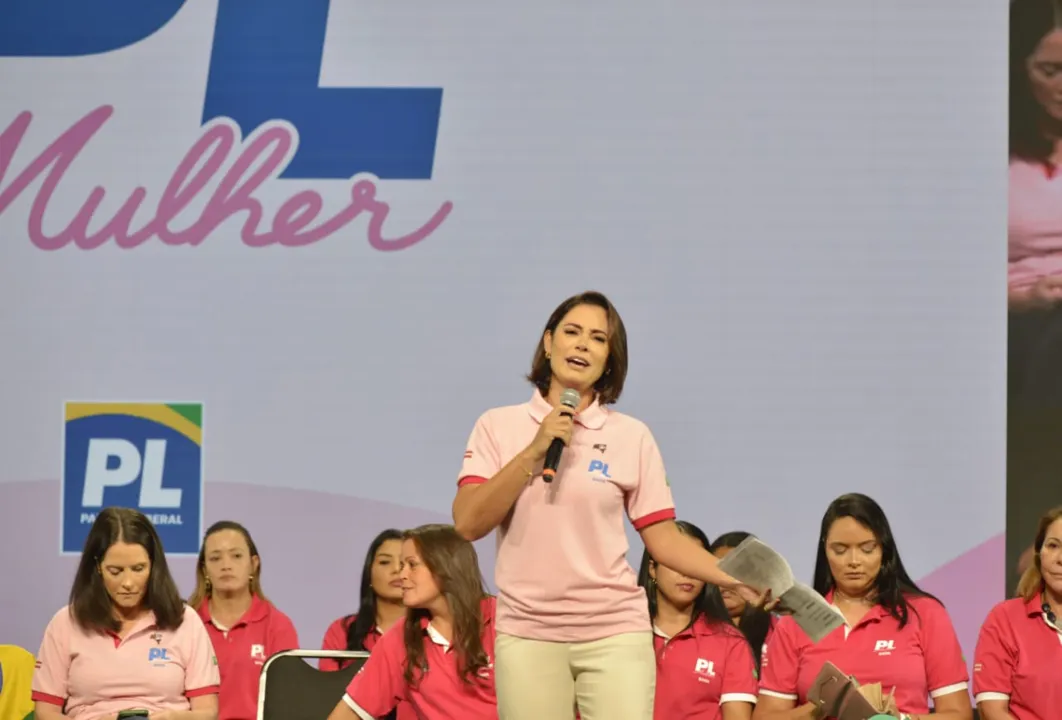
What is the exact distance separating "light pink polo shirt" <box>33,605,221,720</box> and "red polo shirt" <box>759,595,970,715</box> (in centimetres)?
154

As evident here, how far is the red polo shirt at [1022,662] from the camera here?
3.71m

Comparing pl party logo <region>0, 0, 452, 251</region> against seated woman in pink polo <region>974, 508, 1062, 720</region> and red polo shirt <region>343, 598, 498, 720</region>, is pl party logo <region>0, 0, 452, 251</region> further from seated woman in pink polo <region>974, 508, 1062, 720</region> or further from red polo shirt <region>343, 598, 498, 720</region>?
seated woman in pink polo <region>974, 508, 1062, 720</region>

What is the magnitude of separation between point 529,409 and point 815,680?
3.78ft

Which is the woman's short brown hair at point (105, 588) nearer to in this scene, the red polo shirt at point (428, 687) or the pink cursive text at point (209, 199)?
the red polo shirt at point (428, 687)

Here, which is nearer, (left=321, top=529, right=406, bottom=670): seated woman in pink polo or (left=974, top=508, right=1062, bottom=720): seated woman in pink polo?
(left=974, top=508, right=1062, bottom=720): seated woman in pink polo

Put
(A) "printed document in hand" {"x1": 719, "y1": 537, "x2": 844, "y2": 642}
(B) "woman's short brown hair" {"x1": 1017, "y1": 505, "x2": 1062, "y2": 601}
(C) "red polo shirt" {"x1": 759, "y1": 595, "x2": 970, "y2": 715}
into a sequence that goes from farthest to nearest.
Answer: (B) "woman's short brown hair" {"x1": 1017, "y1": 505, "x2": 1062, "y2": 601}, (C) "red polo shirt" {"x1": 759, "y1": 595, "x2": 970, "y2": 715}, (A) "printed document in hand" {"x1": 719, "y1": 537, "x2": 844, "y2": 642}

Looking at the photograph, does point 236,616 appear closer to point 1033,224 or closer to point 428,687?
point 428,687

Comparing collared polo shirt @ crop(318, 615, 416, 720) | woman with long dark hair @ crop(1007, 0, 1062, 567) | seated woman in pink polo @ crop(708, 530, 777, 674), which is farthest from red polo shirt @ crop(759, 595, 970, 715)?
woman with long dark hair @ crop(1007, 0, 1062, 567)

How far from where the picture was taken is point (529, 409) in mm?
2664

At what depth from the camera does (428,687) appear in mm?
3385

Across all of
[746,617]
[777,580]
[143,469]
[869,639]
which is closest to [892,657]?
[869,639]

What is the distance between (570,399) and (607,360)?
0.15 meters

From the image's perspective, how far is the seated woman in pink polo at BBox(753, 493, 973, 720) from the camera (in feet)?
11.7

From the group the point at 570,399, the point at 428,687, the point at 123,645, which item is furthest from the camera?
the point at 123,645
